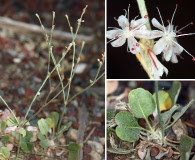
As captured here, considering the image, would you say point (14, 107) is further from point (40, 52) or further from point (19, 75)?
point (40, 52)

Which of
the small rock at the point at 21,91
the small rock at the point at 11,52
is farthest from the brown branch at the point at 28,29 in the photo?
the small rock at the point at 21,91

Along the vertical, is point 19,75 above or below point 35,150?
above

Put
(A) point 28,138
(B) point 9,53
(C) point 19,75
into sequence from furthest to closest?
1. (B) point 9,53
2. (C) point 19,75
3. (A) point 28,138

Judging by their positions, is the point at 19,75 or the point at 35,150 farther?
the point at 19,75

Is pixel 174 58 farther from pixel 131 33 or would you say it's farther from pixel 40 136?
pixel 40 136

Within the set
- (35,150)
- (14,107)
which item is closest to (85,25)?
(14,107)

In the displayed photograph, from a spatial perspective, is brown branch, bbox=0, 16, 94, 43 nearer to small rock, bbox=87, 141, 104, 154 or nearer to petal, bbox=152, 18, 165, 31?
small rock, bbox=87, 141, 104, 154

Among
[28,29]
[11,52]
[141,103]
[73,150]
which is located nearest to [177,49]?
[141,103]

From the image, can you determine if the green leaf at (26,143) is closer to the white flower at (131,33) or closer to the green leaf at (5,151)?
the green leaf at (5,151)
